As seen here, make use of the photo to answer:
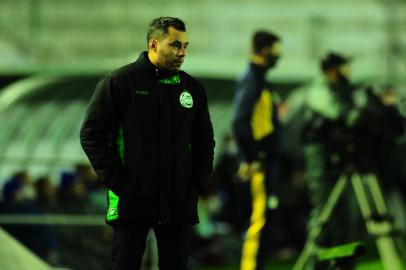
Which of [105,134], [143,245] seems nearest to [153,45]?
[105,134]

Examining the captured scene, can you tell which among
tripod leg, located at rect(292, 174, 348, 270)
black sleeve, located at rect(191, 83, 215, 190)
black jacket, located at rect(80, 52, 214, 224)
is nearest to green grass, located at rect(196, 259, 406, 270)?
tripod leg, located at rect(292, 174, 348, 270)

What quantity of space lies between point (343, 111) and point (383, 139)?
2.09 feet

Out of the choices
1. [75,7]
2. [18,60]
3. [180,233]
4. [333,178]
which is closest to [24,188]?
[333,178]

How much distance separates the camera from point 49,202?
14945mm

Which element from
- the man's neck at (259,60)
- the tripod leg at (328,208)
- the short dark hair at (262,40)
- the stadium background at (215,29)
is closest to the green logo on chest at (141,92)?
the man's neck at (259,60)

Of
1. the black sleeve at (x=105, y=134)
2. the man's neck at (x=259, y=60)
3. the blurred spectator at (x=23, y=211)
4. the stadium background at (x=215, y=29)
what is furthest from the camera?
the stadium background at (x=215, y=29)

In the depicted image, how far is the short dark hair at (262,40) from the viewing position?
10.8 meters

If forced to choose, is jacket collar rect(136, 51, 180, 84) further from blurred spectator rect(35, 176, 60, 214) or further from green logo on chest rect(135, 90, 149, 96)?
blurred spectator rect(35, 176, 60, 214)

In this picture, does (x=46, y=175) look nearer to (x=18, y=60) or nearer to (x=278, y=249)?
(x=278, y=249)

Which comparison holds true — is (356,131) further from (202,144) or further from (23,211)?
(202,144)

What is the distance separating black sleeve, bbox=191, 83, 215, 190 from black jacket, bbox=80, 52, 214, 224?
4.5 inches

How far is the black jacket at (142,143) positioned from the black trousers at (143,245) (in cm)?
7

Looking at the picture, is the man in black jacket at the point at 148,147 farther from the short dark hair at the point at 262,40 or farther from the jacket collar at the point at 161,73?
Answer: the short dark hair at the point at 262,40

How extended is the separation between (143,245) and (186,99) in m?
0.75
